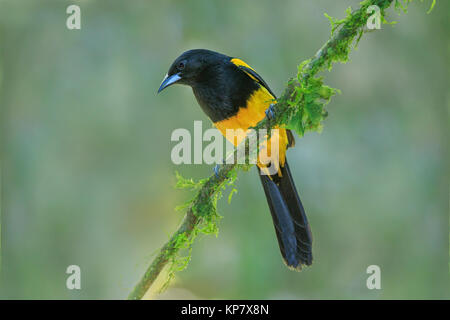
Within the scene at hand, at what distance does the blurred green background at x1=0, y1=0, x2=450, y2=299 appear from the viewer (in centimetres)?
539

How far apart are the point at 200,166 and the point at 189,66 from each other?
81.8 inches

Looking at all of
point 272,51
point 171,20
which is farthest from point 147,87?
point 272,51

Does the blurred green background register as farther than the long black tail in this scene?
Yes

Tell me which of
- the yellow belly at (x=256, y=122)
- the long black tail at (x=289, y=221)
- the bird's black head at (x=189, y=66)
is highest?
the bird's black head at (x=189, y=66)

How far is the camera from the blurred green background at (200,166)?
539 cm

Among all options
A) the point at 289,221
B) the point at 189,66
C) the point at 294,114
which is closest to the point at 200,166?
the point at 189,66

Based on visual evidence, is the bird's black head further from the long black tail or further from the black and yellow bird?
the long black tail

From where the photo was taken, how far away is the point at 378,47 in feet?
18.4

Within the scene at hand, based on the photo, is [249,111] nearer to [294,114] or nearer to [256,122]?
[256,122]

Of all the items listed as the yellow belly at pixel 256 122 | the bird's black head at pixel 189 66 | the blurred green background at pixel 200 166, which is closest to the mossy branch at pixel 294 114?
the yellow belly at pixel 256 122

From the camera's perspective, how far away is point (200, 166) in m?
5.39

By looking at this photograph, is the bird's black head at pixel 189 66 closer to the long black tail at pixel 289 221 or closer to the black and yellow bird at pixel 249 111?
the black and yellow bird at pixel 249 111

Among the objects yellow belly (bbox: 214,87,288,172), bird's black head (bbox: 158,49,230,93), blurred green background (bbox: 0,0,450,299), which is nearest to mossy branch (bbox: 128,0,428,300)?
yellow belly (bbox: 214,87,288,172)

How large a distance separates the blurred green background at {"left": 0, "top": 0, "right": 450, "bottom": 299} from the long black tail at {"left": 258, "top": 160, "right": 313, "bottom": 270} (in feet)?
6.29
